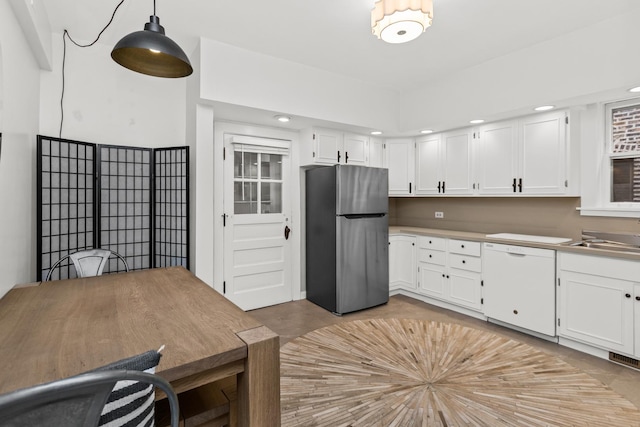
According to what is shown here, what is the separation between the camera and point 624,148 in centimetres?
294

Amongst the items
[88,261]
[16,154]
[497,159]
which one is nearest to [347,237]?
[497,159]

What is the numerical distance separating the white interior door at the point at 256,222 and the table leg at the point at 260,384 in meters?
2.70

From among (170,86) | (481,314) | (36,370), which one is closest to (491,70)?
(481,314)

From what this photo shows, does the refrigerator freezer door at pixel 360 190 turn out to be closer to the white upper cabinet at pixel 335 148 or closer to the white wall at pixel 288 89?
the white upper cabinet at pixel 335 148

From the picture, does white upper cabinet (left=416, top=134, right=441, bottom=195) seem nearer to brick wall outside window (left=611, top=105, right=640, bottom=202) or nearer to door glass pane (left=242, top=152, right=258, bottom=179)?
brick wall outside window (left=611, top=105, right=640, bottom=202)

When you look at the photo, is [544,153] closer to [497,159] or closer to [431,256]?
[497,159]

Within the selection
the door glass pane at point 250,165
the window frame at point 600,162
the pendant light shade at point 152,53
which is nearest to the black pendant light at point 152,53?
the pendant light shade at point 152,53

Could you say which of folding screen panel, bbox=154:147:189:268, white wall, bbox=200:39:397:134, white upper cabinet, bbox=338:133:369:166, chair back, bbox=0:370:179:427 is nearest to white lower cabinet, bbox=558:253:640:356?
white upper cabinet, bbox=338:133:369:166

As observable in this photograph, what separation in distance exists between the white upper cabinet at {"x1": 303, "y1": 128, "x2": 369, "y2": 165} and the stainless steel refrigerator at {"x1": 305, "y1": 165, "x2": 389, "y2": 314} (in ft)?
0.66

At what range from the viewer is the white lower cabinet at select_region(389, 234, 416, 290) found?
13.9ft

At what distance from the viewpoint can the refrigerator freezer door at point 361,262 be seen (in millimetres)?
3641

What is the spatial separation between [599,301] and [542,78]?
203cm

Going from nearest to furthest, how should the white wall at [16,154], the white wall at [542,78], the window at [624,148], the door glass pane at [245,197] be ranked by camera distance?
the white wall at [16,154] → the white wall at [542,78] → the window at [624,148] → the door glass pane at [245,197]

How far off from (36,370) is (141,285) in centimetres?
96
